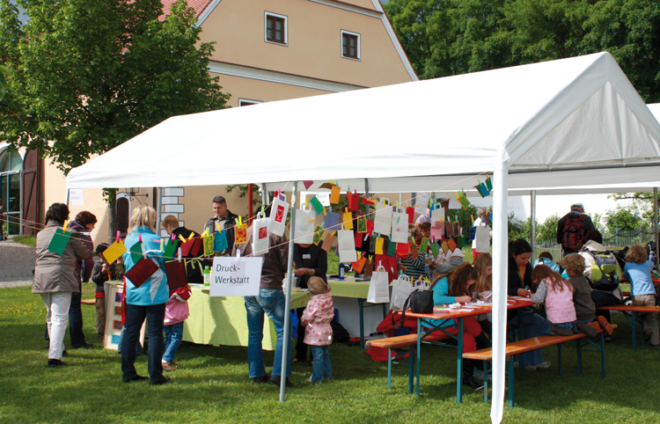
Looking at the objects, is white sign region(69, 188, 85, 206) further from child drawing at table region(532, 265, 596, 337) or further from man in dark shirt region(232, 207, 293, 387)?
child drawing at table region(532, 265, 596, 337)

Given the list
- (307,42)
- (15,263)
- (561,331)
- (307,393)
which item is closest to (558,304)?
(561,331)

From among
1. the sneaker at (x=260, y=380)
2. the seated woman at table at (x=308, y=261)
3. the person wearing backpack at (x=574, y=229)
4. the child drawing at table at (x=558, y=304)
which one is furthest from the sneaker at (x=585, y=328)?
the person wearing backpack at (x=574, y=229)

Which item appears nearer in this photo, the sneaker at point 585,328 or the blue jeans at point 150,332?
the blue jeans at point 150,332

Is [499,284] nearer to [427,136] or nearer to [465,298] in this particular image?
[427,136]

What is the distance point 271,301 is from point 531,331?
2.56m

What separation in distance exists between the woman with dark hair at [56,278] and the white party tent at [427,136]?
0.52m

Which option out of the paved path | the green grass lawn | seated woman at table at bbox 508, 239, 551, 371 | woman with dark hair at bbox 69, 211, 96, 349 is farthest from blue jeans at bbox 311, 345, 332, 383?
the paved path

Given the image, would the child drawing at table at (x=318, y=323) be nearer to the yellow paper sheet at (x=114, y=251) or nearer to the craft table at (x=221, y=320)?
the craft table at (x=221, y=320)

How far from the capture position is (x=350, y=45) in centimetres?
2036

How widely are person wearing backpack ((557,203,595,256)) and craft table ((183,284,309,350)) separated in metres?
5.51

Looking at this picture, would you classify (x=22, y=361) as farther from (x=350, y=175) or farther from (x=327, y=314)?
(x=350, y=175)

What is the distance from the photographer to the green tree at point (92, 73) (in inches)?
452

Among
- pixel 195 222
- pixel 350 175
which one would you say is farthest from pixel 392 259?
pixel 195 222

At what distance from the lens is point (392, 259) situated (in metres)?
6.52
